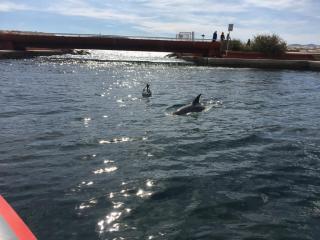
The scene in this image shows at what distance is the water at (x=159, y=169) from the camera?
8828 mm

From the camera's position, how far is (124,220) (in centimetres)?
887

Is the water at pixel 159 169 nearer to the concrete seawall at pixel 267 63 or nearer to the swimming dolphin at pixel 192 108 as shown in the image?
the swimming dolphin at pixel 192 108

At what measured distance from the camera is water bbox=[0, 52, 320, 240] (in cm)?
883

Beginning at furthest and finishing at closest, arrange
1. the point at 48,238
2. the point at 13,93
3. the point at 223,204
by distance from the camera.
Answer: the point at 13,93, the point at 223,204, the point at 48,238

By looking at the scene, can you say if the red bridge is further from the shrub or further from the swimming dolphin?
the swimming dolphin

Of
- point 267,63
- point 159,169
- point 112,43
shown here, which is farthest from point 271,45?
point 159,169

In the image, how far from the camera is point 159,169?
39.9 ft

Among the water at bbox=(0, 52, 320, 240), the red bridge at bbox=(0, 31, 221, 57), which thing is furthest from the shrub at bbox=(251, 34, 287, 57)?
the water at bbox=(0, 52, 320, 240)

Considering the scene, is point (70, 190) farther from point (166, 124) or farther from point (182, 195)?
point (166, 124)

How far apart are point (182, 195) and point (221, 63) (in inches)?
1830

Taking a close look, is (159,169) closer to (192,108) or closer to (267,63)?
(192,108)

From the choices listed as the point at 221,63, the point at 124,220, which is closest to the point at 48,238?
the point at 124,220

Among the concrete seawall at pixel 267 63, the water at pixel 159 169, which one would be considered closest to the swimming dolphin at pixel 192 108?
the water at pixel 159 169

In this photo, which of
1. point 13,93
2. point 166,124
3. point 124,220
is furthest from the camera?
point 13,93
